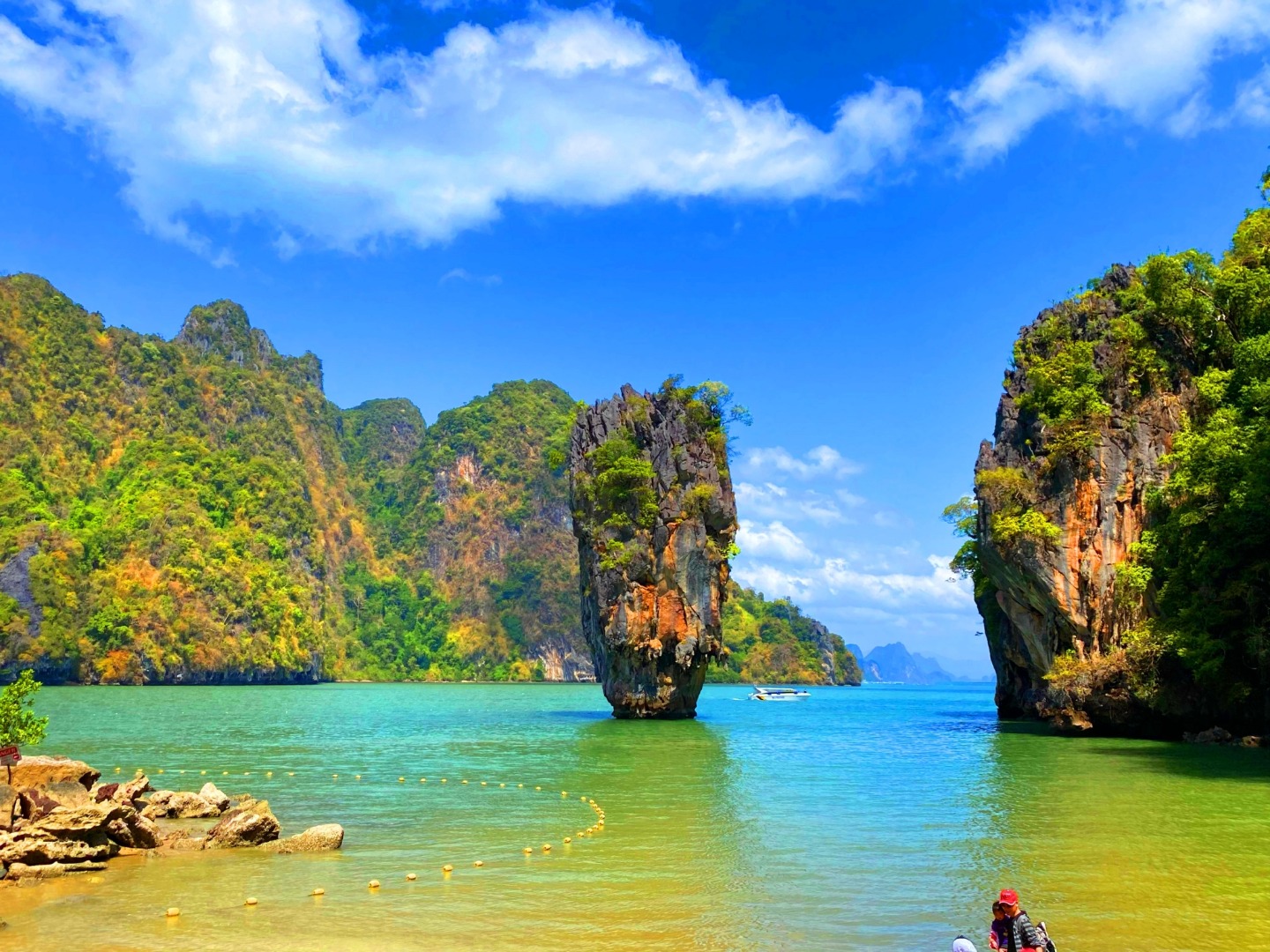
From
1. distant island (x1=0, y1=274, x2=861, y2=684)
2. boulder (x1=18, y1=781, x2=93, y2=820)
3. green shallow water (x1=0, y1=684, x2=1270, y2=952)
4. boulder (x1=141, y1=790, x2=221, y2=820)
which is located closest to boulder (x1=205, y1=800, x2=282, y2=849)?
green shallow water (x1=0, y1=684, x2=1270, y2=952)

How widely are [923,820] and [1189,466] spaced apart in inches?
631

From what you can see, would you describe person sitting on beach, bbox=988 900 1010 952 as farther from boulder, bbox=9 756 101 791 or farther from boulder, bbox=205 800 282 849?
boulder, bbox=9 756 101 791

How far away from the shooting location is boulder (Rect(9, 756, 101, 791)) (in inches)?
Result: 698

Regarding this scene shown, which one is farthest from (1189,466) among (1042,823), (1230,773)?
(1042,823)

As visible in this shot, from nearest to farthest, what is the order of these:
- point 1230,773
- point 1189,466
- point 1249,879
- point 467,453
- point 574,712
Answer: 1. point 1249,879
2. point 1230,773
3. point 1189,466
4. point 574,712
5. point 467,453

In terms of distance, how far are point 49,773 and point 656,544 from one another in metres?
30.1

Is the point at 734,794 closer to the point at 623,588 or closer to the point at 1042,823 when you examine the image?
the point at 1042,823

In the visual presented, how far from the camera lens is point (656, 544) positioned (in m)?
46.1

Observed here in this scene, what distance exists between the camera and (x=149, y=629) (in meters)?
103

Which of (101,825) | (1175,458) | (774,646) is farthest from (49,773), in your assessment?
(774,646)

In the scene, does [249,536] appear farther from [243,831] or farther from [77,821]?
[77,821]

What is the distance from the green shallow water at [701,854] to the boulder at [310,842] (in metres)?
0.41

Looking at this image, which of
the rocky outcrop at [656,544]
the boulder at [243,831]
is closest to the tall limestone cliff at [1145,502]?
the rocky outcrop at [656,544]

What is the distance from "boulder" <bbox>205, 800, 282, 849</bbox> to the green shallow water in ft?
2.28
